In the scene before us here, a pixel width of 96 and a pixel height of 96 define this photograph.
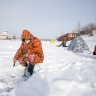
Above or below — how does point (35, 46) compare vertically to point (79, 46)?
above

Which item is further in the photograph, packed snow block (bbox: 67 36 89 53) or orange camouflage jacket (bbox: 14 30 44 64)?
packed snow block (bbox: 67 36 89 53)

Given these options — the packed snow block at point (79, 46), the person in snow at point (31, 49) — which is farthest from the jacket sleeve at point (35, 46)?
the packed snow block at point (79, 46)

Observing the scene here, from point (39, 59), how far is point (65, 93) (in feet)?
4.15

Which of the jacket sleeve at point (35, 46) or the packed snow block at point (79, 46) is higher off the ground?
the jacket sleeve at point (35, 46)

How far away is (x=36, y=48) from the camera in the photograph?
3207 millimetres

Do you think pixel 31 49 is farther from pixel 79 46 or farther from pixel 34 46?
pixel 79 46

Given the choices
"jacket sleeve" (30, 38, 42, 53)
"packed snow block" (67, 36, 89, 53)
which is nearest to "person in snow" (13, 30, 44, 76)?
"jacket sleeve" (30, 38, 42, 53)

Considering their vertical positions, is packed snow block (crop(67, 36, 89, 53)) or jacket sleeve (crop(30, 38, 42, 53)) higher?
jacket sleeve (crop(30, 38, 42, 53))

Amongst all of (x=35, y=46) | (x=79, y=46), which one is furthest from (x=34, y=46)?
(x=79, y=46)

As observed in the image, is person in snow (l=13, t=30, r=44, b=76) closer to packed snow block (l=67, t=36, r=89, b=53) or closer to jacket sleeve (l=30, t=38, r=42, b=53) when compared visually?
jacket sleeve (l=30, t=38, r=42, b=53)

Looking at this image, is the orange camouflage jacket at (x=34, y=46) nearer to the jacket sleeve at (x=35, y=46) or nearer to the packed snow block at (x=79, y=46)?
the jacket sleeve at (x=35, y=46)

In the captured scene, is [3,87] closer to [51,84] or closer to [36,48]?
[51,84]

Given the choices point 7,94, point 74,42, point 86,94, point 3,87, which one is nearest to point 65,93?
point 86,94

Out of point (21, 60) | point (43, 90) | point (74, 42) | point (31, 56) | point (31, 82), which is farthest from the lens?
point (74, 42)
